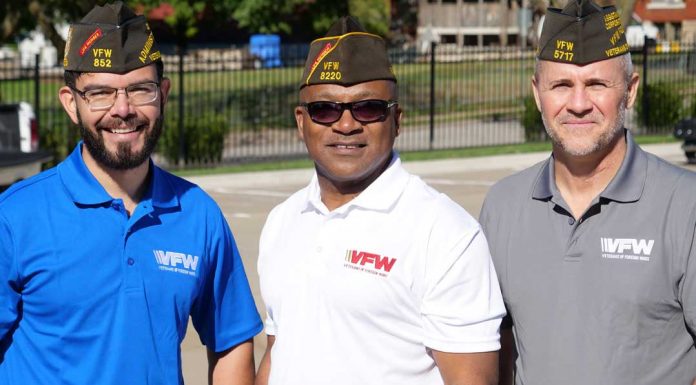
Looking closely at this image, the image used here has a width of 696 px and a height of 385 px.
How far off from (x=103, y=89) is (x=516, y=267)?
4.43 ft

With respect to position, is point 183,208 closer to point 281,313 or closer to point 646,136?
point 281,313

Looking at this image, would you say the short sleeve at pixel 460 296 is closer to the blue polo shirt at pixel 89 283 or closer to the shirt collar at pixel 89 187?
the blue polo shirt at pixel 89 283

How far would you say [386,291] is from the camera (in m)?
3.43

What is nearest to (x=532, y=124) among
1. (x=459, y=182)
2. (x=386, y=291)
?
(x=459, y=182)

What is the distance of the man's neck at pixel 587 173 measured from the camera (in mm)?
3820

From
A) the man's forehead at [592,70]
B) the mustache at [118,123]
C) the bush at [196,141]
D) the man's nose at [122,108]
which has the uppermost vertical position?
the man's forehead at [592,70]

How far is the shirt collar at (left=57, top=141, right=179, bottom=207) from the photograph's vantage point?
3.65m

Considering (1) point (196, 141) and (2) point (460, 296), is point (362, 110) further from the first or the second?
(1) point (196, 141)

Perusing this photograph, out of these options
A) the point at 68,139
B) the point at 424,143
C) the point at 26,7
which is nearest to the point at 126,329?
the point at 68,139

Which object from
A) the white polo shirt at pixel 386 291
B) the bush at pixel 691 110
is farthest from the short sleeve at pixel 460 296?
the bush at pixel 691 110

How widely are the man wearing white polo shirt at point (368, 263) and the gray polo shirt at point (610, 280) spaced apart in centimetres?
36

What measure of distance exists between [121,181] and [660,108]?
2255 cm

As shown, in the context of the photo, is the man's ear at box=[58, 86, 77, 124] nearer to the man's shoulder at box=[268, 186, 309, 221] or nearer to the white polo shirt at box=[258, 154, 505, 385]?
the man's shoulder at box=[268, 186, 309, 221]

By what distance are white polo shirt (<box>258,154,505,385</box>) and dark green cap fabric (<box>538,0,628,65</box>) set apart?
0.63 m
